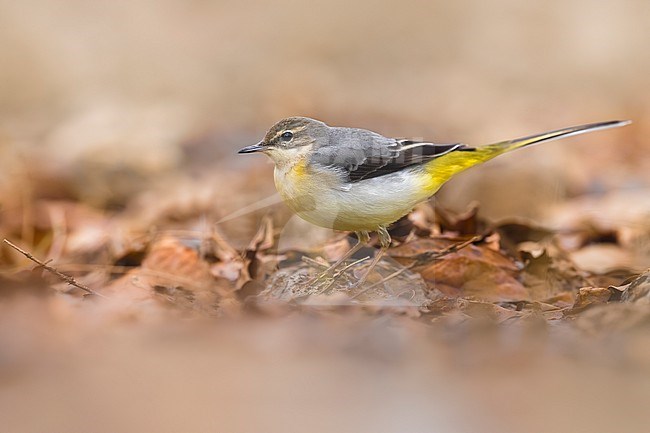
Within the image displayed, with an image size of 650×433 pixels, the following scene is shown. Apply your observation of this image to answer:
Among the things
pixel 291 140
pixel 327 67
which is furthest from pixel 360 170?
pixel 327 67

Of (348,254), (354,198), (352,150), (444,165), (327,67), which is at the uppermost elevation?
(327,67)

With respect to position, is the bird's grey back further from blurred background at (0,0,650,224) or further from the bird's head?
blurred background at (0,0,650,224)

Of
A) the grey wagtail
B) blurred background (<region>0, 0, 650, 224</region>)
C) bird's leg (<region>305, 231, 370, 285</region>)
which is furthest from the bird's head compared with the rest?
blurred background (<region>0, 0, 650, 224</region>)

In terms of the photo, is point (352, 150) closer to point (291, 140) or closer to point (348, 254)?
point (291, 140)

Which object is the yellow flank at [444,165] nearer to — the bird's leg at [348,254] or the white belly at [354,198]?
the white belly at [354,198]

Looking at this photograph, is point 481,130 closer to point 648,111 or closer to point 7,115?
point 648,111

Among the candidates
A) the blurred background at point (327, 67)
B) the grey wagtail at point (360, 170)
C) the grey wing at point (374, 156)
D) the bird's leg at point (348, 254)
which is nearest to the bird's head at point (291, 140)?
the grey wagtail at point (360, 170)
